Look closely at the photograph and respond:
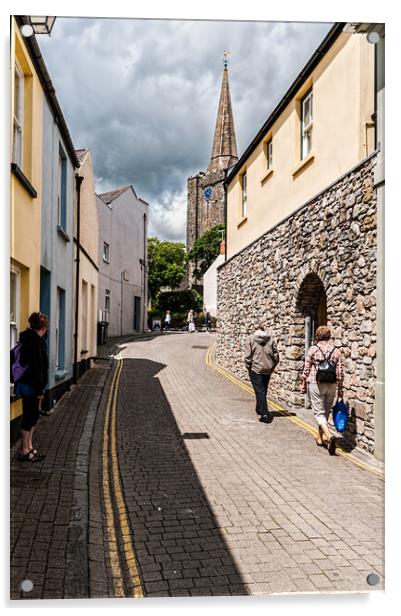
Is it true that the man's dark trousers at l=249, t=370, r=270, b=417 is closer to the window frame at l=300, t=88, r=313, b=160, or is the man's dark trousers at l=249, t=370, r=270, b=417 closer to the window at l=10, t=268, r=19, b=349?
the window frame at l=300, t=88, r=313, b=160

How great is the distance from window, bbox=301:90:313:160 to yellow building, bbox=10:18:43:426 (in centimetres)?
468

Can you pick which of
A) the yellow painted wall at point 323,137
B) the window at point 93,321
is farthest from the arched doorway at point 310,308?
the window at point 93,321

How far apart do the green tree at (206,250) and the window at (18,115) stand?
5038cm

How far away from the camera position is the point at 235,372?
14164mm

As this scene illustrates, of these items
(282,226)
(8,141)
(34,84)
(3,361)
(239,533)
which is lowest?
(239,533)

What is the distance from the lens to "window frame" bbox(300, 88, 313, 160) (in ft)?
29.8

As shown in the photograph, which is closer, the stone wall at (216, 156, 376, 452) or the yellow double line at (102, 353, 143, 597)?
the yellow double line at (102, 353, 143, 597)

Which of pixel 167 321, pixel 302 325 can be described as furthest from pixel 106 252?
pixel 167 321

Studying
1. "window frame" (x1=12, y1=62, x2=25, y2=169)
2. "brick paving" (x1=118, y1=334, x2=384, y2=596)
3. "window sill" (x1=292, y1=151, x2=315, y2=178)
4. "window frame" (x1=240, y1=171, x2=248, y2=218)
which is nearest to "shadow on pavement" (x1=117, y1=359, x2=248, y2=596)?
"brick paving" (x1=118, y1=334, x2=384, y2=596)

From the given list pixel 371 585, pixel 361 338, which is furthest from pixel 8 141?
pixel 361 338

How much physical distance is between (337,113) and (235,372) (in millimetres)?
8026

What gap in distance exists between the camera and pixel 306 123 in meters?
9.34

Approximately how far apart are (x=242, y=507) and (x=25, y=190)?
13.9ft

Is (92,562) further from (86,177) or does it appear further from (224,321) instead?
(224,321)
